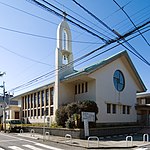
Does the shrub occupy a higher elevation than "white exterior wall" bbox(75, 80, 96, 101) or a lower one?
lower

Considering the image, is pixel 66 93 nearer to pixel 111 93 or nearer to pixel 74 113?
pixel 111 93

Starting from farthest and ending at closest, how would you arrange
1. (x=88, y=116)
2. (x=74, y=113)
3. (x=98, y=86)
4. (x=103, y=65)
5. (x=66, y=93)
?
(x=66, y=93) < (x=103, y=65) < (x=98, y=86) < (x=74, y=113) < (x=88, y=116)

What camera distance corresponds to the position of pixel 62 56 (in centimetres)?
3106

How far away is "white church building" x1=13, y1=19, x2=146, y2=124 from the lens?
2802 centimetres

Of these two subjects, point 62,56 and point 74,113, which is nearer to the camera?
point 74,113

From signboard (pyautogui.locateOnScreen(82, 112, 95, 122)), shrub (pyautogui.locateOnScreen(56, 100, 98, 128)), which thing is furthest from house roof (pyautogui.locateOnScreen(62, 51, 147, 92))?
signboard (pyautogui.locateOnScreen(82, 112, 95, 122))

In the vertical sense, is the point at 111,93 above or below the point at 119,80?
below

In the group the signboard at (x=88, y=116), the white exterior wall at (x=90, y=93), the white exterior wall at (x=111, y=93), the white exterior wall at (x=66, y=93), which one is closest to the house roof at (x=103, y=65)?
the white exterior wall at (x=111, y=93)

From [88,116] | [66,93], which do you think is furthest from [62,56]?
[88,116]

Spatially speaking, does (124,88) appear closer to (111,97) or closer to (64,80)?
(111,97)

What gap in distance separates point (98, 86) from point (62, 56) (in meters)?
6.51

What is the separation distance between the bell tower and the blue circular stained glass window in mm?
5715

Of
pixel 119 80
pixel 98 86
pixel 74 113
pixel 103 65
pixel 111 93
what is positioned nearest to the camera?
pixel 74 113

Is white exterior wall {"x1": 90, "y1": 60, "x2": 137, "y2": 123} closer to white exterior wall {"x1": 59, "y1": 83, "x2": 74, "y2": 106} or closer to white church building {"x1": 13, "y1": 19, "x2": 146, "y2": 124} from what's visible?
white church building {"x1": 13, "y1": 19, "x2": 146, "y2": 124}
